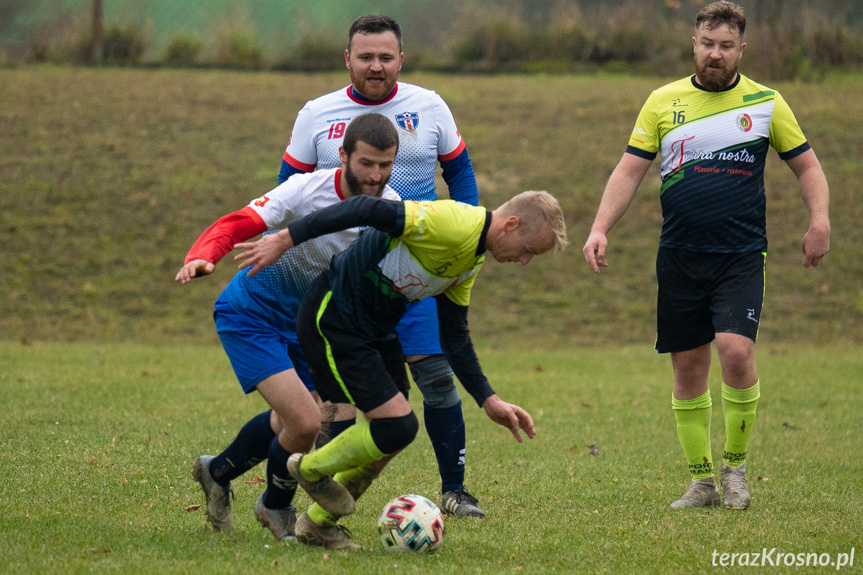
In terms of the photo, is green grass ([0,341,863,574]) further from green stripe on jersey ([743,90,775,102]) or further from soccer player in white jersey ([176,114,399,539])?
green stripe on jersey ([743,90,775,102])

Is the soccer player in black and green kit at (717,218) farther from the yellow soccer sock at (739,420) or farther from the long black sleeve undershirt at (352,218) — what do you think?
the long black sleeve undershirt at (352,218)

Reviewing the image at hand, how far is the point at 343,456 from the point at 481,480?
88.8 inches

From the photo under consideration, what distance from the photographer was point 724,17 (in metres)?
5.45

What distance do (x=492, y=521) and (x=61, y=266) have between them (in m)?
13.5

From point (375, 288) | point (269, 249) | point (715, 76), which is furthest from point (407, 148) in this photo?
point (715, 76)

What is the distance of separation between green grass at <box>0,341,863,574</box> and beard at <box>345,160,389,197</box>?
1.65 meters

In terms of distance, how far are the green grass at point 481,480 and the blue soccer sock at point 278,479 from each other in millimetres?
211

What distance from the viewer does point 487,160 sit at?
67.2 ft

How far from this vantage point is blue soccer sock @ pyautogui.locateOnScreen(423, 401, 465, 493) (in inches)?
212

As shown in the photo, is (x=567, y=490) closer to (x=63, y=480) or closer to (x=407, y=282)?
(x=407, y=282)

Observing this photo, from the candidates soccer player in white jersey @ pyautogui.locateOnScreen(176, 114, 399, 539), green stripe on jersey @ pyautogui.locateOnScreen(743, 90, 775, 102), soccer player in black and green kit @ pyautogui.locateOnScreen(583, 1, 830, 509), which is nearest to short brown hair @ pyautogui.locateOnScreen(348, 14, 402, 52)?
soccer player in white jersey @ pyautogui.locateOnScreen(176, 114, 399, 539)

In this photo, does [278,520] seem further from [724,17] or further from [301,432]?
[724,17]

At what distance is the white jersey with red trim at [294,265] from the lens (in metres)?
4.61

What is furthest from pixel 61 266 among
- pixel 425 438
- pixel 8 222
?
pixel 425 438
